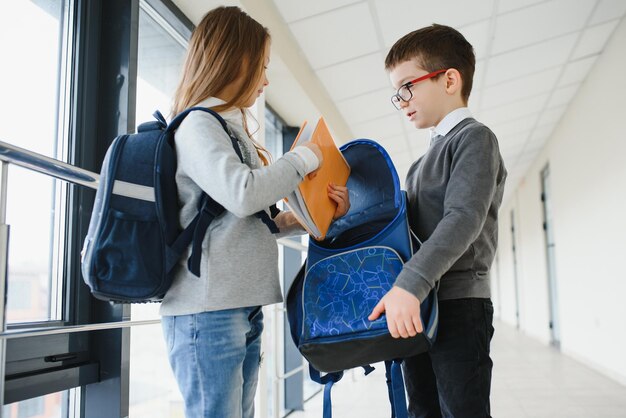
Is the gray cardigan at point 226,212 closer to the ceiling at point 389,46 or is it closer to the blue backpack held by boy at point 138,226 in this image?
the blue backpack held by boy at point 138,226

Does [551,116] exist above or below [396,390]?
above

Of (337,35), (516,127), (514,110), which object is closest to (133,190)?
(337,35)

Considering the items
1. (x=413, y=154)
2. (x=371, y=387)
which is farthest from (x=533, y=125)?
(x=371, y=387)

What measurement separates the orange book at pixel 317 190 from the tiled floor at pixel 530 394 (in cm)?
211

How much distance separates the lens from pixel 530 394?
3355 mm

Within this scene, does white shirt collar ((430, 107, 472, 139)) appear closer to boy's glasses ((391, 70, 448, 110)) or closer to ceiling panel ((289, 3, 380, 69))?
boy's glasses ((391, 70, 448, 110))

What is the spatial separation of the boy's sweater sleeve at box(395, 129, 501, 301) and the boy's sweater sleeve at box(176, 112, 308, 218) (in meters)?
0.27

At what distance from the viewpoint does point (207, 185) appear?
2.76 feet

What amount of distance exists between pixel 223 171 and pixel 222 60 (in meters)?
0.25

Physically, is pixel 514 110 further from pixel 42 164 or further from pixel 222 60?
pixel 42 164

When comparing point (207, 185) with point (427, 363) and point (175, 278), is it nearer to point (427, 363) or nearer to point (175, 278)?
point (175, 278)

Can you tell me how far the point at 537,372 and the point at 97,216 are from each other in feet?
14.1

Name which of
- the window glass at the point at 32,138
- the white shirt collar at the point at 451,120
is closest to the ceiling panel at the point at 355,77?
the window glass at the point at 32,138

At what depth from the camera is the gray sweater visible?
2.97ft
